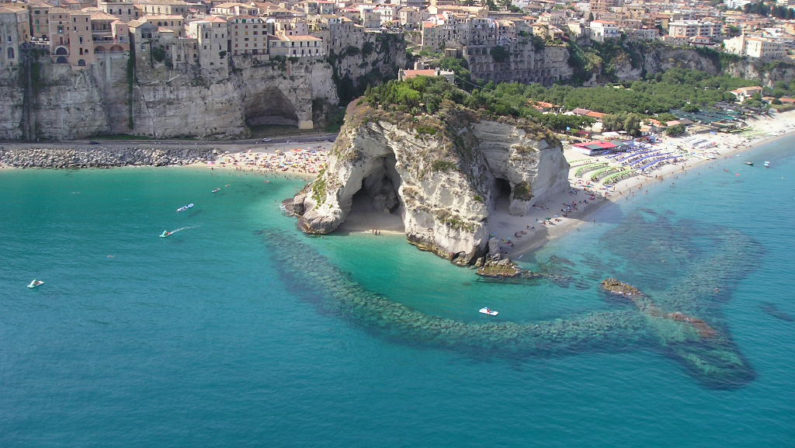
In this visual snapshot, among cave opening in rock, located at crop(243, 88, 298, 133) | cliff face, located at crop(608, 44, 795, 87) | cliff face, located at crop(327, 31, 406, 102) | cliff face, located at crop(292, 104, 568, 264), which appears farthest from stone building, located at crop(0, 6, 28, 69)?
A: cliff face, located at crop(608, 44, 795, 87)

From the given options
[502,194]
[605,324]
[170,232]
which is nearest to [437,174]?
[502,194]

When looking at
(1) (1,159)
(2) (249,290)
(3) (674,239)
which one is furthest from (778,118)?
(1) (1,159)

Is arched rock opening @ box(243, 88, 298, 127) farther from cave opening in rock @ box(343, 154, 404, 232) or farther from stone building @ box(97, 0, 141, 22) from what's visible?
cave opening in rock @ box(343, 154, 404, 232)

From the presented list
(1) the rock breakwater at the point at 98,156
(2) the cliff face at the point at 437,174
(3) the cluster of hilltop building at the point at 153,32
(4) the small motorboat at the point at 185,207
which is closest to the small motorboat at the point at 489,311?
(2) the cliff face at the point at 437,174

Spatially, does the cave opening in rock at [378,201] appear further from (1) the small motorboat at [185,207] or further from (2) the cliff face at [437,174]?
(1) the small motorboat at [185,207]

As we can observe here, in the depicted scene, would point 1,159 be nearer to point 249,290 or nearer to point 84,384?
point 249,290

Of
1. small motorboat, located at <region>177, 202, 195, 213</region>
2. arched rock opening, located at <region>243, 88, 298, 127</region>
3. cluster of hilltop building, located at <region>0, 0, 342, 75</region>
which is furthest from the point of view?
arched rock opening, located at <region>243, 88, 298, 127</region>
